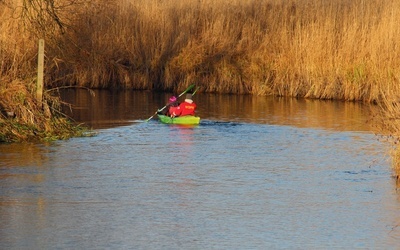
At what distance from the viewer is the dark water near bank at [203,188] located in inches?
318

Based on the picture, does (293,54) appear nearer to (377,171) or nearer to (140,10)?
(140,10)

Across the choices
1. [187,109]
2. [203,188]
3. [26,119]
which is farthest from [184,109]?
[203,188]

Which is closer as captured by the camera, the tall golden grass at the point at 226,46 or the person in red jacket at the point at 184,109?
the person in red jacket at the point at 184,109

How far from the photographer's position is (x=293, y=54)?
2128cm

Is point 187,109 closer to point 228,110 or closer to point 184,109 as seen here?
point 184,109

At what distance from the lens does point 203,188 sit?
10227mm

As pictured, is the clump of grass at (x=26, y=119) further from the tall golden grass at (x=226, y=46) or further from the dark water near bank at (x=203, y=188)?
the tall golden grass at (x=226, y=46)

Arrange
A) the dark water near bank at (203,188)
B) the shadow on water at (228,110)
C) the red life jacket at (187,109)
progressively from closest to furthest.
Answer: the dark water near bank at (203,188) → the red life jacket at (187,109) → the shadow on water at (228,110)

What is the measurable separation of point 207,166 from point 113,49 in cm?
1156

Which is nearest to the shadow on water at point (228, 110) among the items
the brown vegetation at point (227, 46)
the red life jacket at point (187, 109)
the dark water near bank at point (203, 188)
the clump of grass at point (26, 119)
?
the dark water near bank at point (203, 188)

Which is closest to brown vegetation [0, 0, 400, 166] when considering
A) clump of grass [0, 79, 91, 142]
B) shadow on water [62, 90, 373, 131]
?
shadow on water [62, 90, 373, 131]

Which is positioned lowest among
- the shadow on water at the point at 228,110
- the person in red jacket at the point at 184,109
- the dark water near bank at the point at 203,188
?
the dark water near bank at the point at 203,188

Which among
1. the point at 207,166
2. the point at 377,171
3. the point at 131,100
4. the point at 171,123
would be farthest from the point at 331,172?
the point at 131,100

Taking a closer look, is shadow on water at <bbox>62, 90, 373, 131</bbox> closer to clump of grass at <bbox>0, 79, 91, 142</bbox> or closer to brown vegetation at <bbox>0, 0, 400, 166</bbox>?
brown vegetation at <bbox>0, 0, 400, 166</bbox>
